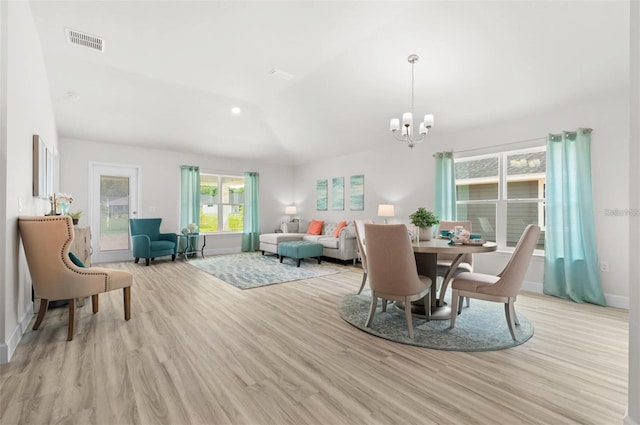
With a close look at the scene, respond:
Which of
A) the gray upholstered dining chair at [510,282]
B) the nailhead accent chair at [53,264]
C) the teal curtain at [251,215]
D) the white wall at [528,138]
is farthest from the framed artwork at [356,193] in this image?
the nailhead accent chair at [53,264]

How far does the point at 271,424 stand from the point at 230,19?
373cm

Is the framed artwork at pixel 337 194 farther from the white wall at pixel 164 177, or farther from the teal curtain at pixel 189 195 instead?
the teal curtain at pixel 189 195

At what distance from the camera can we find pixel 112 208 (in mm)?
6277

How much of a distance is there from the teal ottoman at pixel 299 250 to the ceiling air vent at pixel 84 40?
162 inches

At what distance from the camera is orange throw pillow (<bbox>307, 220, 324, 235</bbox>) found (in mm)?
7285

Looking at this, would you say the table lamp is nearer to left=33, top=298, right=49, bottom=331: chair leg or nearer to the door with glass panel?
left=33, top=298, right=49, bottom=331: chair leg

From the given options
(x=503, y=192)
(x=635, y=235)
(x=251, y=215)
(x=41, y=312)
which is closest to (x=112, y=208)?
(x=251, y=215)

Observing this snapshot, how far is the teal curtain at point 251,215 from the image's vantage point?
307 inches

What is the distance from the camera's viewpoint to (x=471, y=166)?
4.96m

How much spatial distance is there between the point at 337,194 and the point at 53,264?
5.63 metres

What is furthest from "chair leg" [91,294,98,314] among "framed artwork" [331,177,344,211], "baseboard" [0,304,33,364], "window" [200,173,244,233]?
"framed artwork" [331,177,344,211]

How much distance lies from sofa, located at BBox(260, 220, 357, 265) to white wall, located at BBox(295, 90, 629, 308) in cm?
68

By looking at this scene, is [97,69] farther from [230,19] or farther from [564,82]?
[564,82]

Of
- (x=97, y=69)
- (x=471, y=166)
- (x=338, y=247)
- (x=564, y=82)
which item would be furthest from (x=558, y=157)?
(x=97, y=69)
